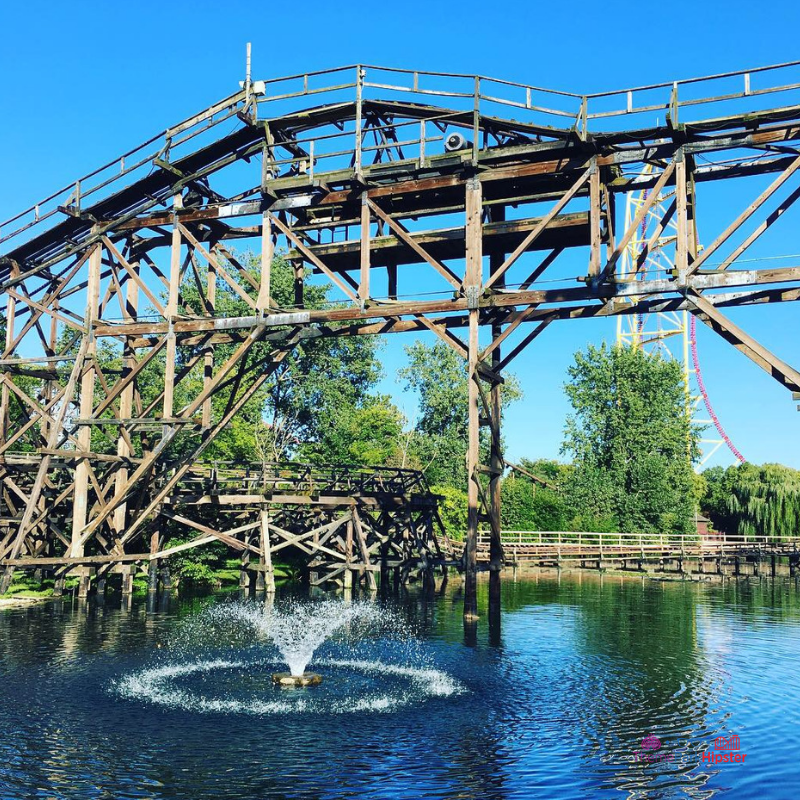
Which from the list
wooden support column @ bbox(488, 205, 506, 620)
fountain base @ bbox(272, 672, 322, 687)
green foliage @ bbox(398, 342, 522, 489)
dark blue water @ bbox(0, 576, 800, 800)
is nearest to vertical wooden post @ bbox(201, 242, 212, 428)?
dark blue water @ bbox(0, 576, 800, 800)

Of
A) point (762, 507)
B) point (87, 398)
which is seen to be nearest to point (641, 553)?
point (762, 507)

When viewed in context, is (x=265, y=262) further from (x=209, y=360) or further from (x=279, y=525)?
(x=279, y=525)

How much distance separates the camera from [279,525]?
3344cm

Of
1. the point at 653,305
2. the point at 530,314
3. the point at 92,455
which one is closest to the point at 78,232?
the point at 92,455

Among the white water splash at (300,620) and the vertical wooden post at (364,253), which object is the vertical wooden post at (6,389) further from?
the vertical wooden post at (364,253)

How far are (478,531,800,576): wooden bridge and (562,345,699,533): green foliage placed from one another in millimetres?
3188

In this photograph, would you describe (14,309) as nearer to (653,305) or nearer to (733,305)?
(653,305)

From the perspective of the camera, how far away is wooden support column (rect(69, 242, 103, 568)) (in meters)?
25.9

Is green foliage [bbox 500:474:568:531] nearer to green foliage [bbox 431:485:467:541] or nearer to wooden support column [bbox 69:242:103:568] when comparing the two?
green foliage [bbox 431:485:467:541]

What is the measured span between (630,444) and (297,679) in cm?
4572

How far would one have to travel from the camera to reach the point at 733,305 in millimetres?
20172

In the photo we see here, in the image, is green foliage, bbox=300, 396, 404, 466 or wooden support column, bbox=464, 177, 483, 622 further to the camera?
green foliage, bbox=300, 396, 404, 466

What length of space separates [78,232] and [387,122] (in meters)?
11.1

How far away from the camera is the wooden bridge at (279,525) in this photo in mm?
28703
